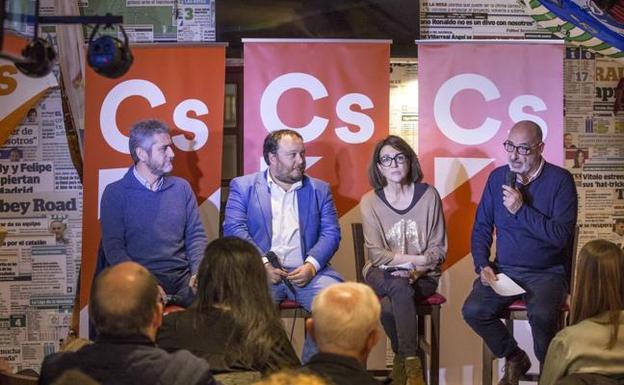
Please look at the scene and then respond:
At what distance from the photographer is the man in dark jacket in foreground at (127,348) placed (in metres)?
2.50

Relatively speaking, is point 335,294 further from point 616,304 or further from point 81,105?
point 81,105

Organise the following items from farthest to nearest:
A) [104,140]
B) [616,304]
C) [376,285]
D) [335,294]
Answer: [104,140]
[376,285]
[616,304]
[335,294]

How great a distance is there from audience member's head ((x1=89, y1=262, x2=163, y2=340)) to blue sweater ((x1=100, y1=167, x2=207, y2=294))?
211cm

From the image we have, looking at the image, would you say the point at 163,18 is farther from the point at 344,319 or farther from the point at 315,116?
the point at 344,319

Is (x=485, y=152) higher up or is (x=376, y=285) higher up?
(x=485, y=152)

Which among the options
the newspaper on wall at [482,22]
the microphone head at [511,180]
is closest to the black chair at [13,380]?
the microphone head at [511,180]

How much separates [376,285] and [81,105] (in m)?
2.15

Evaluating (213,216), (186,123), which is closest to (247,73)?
(186,123)

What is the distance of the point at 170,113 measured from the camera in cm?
523

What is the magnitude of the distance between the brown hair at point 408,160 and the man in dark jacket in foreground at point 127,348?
2404 mm

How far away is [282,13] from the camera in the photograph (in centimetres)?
542

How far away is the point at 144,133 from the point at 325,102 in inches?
44.3

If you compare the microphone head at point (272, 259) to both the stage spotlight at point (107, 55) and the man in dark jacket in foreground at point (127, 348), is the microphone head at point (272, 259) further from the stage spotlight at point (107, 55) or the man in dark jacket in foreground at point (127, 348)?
the man in dark jacket in foreground at point (127, 348)

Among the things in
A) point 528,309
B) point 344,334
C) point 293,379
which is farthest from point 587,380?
point 528,309
